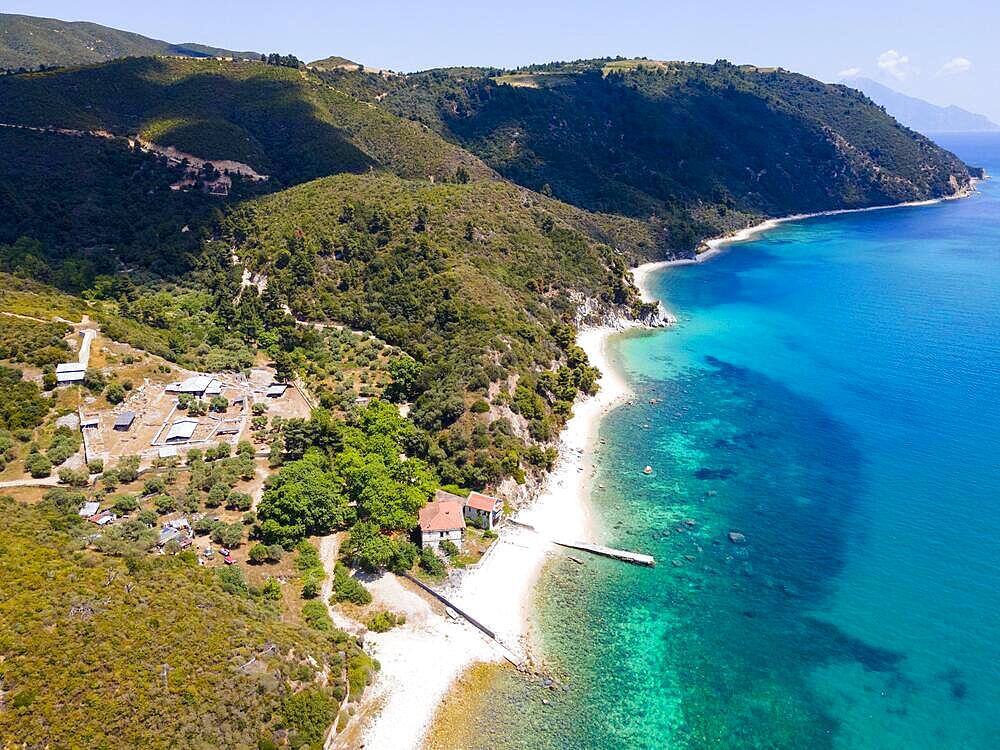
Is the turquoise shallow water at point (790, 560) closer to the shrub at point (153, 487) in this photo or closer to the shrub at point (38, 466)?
the shrub at point (153, 487)

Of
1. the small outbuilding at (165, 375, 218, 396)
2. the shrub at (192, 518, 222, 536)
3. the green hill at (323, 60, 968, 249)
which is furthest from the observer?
the green hill at (323, 60, 968, 249)

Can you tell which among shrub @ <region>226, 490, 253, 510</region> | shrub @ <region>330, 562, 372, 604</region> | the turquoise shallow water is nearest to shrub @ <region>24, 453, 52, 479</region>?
shrub @ <region>226, 490, 253, 510</region>

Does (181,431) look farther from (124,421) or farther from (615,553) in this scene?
(615,553)

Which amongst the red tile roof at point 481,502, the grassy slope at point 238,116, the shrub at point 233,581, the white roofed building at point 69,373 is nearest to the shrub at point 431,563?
the red tile roof at point 481,502

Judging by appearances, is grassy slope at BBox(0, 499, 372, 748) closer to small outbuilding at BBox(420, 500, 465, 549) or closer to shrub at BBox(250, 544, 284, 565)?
shrub at BBox(250, 544, 284, 565)

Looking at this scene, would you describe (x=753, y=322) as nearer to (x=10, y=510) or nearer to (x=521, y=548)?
(x=521, y=548)

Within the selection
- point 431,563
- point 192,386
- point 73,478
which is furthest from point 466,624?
point 192,386

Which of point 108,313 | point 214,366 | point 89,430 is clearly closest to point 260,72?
point 108,313
